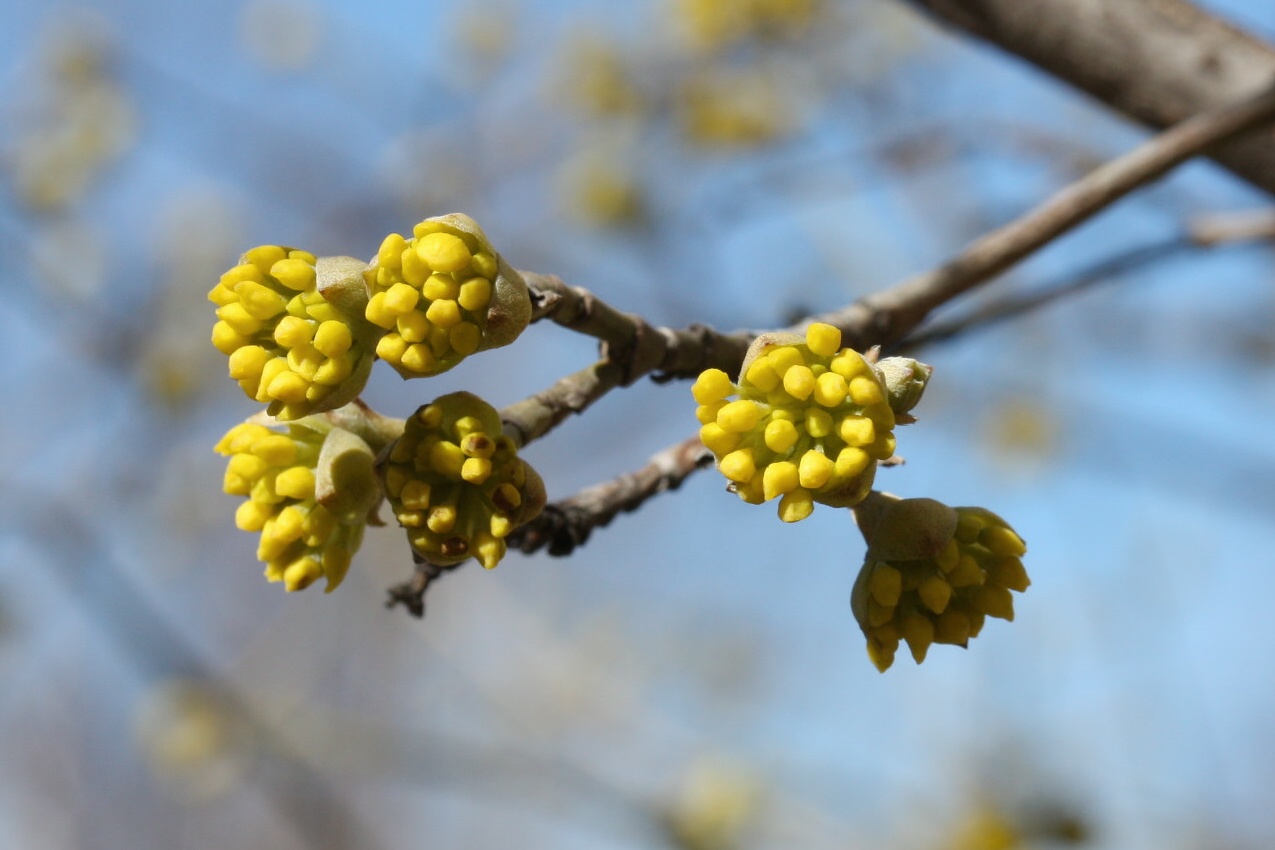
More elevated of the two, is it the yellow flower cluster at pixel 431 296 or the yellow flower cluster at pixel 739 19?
the yellow flower cluster at pixel 739 19

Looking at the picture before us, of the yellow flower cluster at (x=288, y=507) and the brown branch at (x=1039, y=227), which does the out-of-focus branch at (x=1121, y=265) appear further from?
the yellow flower cluster at (x=288, y=507)

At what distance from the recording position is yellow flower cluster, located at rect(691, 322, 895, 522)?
3.39 ft

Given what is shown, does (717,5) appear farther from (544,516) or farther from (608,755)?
(608,755)

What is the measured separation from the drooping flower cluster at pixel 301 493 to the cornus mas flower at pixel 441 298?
5.7 inches

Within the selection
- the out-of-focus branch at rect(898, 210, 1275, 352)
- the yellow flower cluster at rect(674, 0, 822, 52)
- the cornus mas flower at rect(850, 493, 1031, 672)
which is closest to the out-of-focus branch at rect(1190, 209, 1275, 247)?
the out-of-focus branch at rect(898, 210, 1275, 352)

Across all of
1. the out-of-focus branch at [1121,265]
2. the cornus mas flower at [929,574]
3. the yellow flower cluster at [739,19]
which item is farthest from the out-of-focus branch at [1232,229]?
the yellow flower cluster at [739,19]

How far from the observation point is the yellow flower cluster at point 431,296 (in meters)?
1.10

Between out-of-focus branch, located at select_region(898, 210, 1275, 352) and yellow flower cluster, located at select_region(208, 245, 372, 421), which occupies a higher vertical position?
out-of-focus branch, located at select_region(898, 210, 1275, 352)

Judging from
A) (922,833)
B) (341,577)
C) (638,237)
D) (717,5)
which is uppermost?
(717,5)

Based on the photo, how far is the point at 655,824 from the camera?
125 inches

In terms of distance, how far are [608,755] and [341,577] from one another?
617 centimetres

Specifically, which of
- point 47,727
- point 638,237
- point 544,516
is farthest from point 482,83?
point 47,727

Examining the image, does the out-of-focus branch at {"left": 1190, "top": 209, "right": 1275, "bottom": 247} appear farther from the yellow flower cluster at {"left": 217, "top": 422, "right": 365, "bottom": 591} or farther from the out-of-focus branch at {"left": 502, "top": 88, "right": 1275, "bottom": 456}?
the yellow flower cluster at {"left": 217, "top": 422, "right": 365, "bottom": 591}

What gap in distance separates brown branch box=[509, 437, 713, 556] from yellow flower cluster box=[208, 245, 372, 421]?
35 cm
